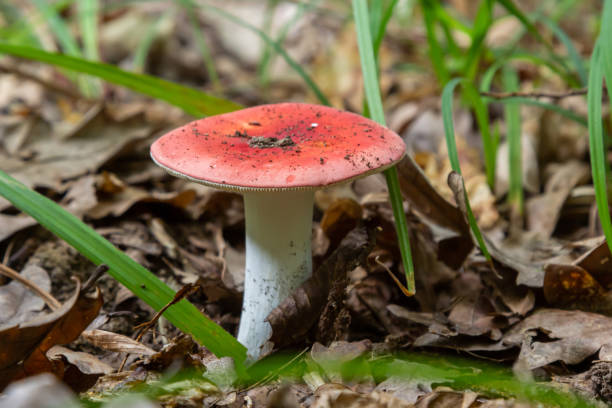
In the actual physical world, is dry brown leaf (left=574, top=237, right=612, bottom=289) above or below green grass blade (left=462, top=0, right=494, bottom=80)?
below

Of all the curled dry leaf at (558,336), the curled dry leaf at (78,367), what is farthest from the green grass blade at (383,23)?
the curled dry leaf at (78,367)

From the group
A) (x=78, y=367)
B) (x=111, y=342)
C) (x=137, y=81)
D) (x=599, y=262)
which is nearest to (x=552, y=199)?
(x=599, y=262)

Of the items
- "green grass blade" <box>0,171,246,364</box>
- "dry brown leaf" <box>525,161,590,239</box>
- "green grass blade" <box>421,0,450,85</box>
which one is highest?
"green grass blade" <box>421,0,450,85</box>

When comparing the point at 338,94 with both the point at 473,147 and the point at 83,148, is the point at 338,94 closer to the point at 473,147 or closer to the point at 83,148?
the point at 473,147

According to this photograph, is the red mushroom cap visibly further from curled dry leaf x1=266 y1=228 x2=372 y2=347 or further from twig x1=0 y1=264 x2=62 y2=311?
twig x1=0 y1=264 x2=62 y2=311

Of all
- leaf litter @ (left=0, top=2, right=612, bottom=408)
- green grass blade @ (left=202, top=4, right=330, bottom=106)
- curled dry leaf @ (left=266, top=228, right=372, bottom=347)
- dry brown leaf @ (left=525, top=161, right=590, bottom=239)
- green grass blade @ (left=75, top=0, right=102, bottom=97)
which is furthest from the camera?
green grass blade @ (left=75, top=0, right=102, bottom=97)

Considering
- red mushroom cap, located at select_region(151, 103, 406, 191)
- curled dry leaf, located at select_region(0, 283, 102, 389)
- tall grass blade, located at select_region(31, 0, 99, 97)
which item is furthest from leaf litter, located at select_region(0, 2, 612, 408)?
tall grass blade, located at select_region(31, 0, 99, 97)

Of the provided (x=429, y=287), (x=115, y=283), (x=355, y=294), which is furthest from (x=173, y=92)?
(x=429, y=287)
